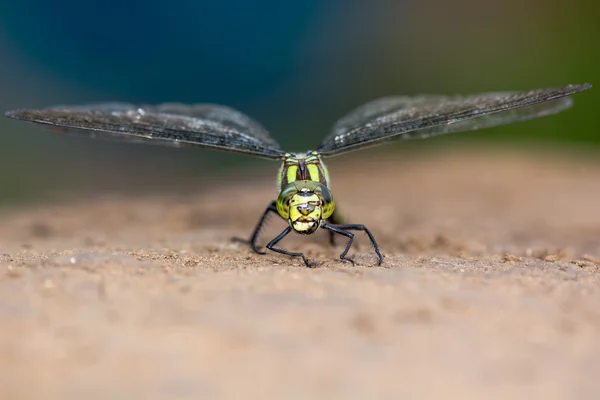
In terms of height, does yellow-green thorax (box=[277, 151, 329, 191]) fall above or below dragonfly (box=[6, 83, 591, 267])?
below

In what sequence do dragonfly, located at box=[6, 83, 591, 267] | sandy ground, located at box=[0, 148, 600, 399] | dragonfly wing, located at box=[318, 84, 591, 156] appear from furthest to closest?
dragonfly wing, located at box=[318, 84, 591, 156], dragonfly, located at box=[6, 83, 591, 267], sandy ground, located at box=[0, 148, 600, 399]

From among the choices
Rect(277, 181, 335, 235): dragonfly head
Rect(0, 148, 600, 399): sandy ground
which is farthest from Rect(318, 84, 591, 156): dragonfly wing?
Rect(0, 148, 600, 399): sandy ground

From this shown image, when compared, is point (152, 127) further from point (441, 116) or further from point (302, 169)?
point (441, 116)

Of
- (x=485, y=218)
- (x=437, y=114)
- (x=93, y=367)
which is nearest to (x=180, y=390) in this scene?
(x=93, y=367)

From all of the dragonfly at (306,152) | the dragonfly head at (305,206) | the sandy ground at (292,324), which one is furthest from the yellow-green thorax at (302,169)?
the sandy ground at (292,324)

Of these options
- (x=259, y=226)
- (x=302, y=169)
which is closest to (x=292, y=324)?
(x=259, y=226)

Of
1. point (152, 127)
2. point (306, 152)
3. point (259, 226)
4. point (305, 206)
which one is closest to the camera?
point (305, 206)

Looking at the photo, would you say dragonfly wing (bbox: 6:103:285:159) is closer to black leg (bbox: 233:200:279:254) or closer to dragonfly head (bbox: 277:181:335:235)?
black leg (bbox: 233:200:279:254)
